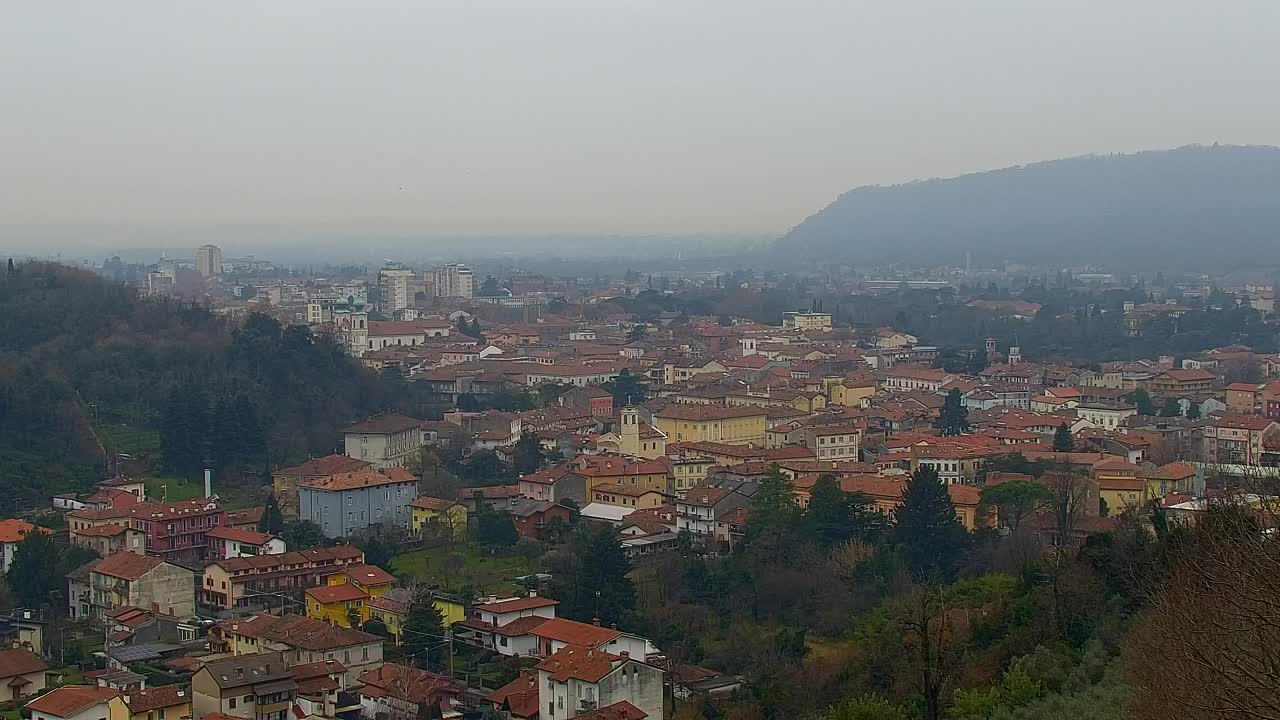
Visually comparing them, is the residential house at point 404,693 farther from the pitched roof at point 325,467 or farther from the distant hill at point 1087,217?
the distant hill at point 1087,217

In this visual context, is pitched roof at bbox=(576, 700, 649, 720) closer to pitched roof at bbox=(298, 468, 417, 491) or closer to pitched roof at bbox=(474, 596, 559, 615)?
pitched roof at bbox=(474, 596, 559, 615)

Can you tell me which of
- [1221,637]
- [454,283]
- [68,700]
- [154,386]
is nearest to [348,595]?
[68,700]

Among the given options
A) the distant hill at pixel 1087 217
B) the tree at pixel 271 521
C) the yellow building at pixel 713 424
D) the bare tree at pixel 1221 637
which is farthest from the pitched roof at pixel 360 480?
the distant hill at pixel 1087 217

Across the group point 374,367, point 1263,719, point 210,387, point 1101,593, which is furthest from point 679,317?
point 1263,719

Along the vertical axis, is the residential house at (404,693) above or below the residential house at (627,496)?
below

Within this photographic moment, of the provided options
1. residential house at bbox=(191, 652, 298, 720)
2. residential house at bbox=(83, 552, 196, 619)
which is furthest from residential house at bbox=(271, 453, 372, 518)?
residential house at bbox=(191, 652, 298, 720)

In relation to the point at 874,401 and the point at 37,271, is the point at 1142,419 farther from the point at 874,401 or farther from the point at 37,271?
the point at 37,271
